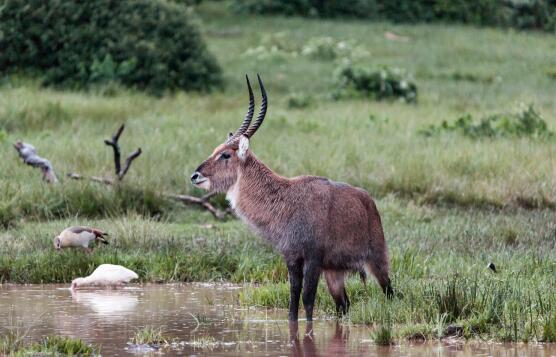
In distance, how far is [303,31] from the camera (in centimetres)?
3097

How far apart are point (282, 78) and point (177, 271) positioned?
14.2 meters

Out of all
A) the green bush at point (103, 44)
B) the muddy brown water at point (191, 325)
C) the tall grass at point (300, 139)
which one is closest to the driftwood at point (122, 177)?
the tall grass at point (300, 139)

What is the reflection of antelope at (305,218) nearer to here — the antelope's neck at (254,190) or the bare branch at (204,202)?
the antelope's neck at (254,190)

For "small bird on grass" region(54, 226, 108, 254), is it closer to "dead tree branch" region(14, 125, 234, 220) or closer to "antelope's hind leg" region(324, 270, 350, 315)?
"dead tree branch" region(14, 125, 234, 220)

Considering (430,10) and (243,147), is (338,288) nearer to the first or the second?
(243,147)

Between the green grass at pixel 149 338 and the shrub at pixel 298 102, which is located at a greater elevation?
the green grass at pixel 149 338

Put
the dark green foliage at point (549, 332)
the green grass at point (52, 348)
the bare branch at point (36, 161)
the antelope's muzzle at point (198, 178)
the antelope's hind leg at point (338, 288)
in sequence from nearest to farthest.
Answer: the green grass at point (52, 348), the dark green foliage at point (549, 332), the antelope's hind leg at point (338, 288), the antelope's muzzle at point (198, 178), the bare branch at point (36, 161)

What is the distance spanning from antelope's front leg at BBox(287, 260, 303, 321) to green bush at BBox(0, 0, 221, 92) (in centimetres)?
1346

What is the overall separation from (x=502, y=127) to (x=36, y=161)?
716cm

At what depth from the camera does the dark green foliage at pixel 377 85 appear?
848 inches

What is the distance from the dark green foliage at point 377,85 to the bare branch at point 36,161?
954cm

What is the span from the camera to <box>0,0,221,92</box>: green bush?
21.1 meters

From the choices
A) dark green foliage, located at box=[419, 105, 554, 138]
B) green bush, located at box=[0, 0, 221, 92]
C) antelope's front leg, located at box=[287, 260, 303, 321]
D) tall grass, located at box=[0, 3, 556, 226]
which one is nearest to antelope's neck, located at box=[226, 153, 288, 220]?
antelope's front leg, located at box=[287, 260, 303, 321]

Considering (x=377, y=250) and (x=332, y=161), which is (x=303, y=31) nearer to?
(x=332, y=161)
